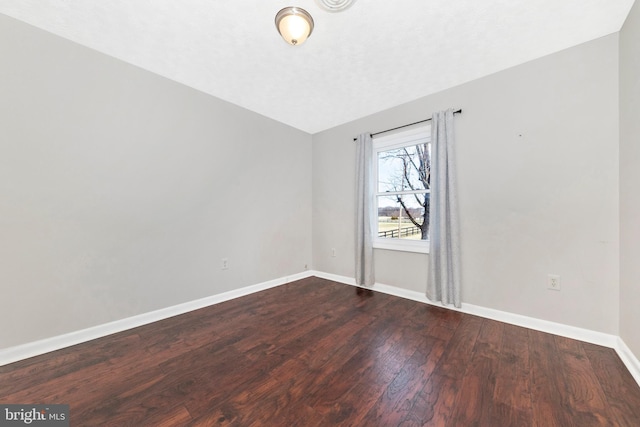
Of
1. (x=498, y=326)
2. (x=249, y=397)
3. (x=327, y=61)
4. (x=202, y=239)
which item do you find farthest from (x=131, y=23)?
(x=498, y=326)

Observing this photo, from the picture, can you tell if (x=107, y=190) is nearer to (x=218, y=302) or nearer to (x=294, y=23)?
(x=218, y=302)

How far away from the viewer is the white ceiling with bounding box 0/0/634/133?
162cm

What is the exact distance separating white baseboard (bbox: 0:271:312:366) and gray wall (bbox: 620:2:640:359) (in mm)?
3478

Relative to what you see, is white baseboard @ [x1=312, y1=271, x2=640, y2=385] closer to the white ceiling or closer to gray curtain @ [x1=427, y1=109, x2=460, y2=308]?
gray curtain @ [x1=427, y1=109, x2=460, y2=308]

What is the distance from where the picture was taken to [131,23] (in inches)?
69.4

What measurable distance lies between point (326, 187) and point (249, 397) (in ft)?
9.71

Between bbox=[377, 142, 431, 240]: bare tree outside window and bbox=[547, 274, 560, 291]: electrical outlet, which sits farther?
bbox=[377, 142, 431, 240]: bare tree outside window

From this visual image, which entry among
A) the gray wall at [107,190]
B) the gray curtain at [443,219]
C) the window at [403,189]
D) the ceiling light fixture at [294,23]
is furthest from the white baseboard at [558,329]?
the ceiling light fixture at [294,23]

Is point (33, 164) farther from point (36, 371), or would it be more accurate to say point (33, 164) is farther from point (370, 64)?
point (370, 64)

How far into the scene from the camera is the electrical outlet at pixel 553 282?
6.72ft

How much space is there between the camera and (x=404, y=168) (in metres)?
3.15

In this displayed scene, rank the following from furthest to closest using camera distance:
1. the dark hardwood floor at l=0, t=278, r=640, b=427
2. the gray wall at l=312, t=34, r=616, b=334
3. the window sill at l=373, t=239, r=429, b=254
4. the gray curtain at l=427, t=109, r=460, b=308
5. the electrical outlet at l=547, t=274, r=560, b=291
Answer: the window sill at l=373, t=239, r=429, b=254
the gray curtain at l=427, t=109, r=460, b=308
the electrical outlet at l=547, t=274, r=560, b=291
the gray wall at l=312, t=34, r=616, b=334
the dark hardwood floor at l=0, t=278, r=640, b=427

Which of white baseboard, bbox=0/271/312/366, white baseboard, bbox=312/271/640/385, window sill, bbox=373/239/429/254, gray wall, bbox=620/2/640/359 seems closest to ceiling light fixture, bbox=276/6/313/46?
gray wall, bbox=620/2/640/359

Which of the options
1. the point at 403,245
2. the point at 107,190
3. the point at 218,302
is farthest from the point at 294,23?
the point at 218,302
